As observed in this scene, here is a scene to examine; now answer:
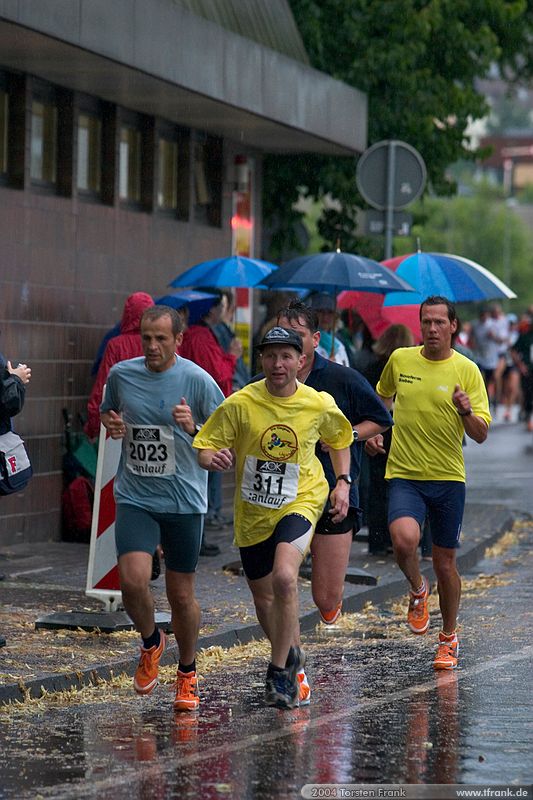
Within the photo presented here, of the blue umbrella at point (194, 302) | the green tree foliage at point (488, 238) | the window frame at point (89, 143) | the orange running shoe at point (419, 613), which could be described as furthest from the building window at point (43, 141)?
the green tree foliage at point (488, 238)

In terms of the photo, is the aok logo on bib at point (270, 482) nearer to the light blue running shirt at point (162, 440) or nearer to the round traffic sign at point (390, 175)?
the light blue running shirt at point (162, 440)

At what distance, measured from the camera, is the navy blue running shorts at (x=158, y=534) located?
8.05m

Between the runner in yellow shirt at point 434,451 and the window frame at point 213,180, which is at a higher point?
the window frame at point 213,180

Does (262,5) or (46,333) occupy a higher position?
(262,5)

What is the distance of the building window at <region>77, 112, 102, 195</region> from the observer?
1490 centimetres

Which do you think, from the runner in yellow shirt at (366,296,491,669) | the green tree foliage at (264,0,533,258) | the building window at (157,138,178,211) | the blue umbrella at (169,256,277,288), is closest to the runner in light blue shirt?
the runner in yellow shirt at (366,296,491,669)

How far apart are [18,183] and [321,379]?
207 inches

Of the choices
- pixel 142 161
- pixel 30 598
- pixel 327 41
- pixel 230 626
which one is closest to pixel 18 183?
pixel 142 161

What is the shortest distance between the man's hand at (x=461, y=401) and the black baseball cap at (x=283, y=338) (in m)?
1.42

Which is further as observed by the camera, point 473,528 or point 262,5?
point 262,5

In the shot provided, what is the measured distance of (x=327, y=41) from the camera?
2142cm

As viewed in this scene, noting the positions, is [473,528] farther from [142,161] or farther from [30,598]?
[30,598]

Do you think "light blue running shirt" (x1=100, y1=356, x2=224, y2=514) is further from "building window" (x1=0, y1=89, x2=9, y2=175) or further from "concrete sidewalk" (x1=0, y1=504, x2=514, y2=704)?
"building window" (x1=0, y1=89, x2=9, y2=175)

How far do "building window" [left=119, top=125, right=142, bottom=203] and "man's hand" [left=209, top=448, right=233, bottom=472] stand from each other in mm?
7984
